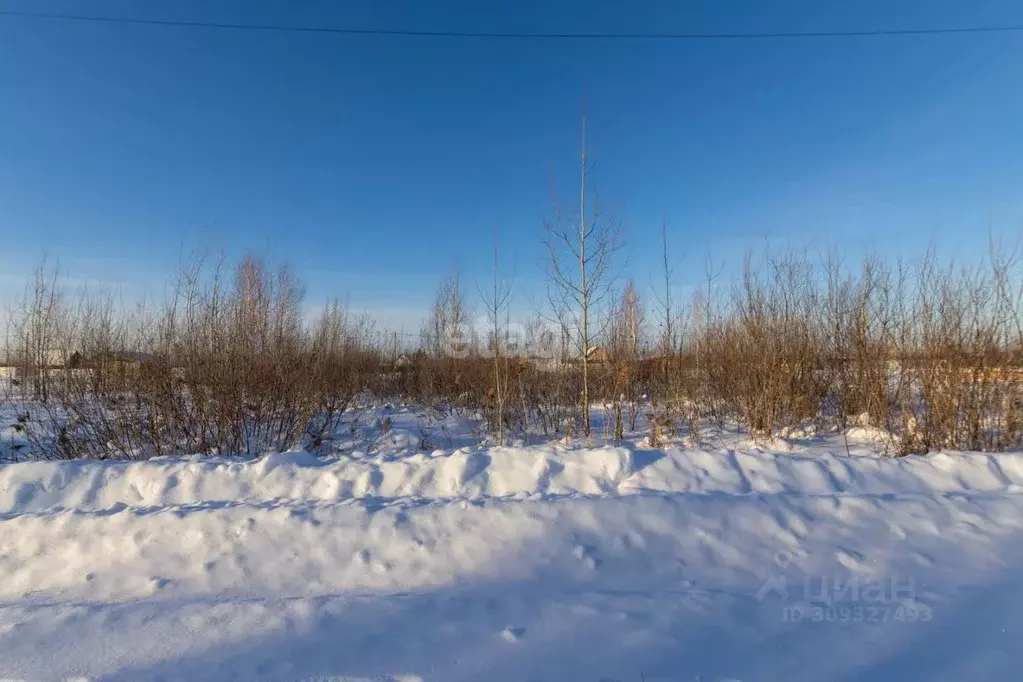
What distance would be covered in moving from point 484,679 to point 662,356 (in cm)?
686

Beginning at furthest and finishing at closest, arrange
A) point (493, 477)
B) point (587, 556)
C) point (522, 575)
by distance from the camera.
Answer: point (493, 477)
point (587, 556)
point (522, 575)

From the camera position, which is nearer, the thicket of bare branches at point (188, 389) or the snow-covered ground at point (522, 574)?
the snow-covered ground at point (522, 574)

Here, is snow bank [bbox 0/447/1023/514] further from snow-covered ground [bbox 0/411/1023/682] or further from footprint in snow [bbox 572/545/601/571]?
footprint in snow [bbox 572/545/601/571]

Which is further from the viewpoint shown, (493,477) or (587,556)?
(493,477)

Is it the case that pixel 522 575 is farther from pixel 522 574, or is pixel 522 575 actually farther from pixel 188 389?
pixel 188 389

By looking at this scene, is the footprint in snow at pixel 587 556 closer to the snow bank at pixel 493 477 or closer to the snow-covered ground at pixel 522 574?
the snow-covered ground at pixel 522 574

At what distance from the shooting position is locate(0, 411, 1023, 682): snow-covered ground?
2055mm

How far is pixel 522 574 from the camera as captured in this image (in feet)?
8.71

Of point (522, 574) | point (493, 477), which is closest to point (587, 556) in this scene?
point (522, 574)

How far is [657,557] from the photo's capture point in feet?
9.17

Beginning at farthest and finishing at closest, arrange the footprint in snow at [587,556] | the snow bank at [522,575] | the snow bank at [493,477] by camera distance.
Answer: the snow bank at [493,477], the footprint in snow at [587,556], the snow bank at [522,575]

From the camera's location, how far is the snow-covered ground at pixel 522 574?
205 cm

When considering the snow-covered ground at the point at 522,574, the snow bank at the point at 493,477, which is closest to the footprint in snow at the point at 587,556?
the snow-covered ground at the point at 522,574

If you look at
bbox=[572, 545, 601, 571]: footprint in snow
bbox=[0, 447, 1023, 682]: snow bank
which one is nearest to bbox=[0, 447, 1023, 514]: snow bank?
bbox=[0, 447, 1023, 682]: snow bank
